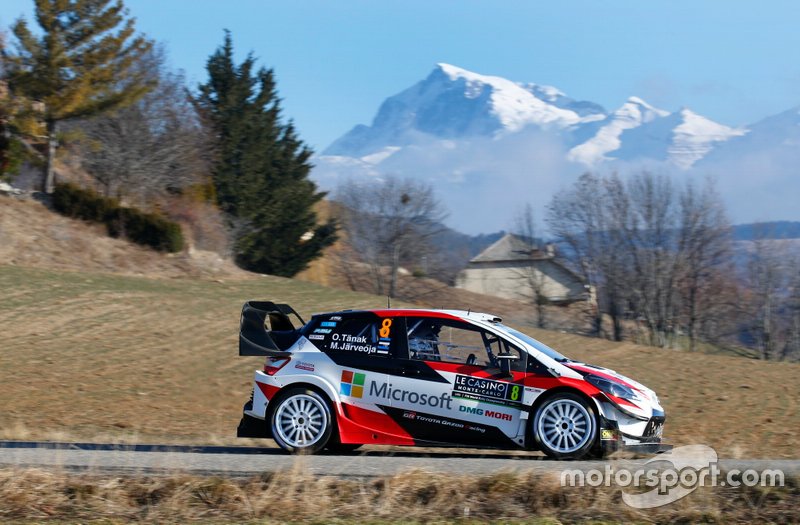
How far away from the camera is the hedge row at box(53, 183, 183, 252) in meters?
42.6

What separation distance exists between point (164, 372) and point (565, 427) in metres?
13.3

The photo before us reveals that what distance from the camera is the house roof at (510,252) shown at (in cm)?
7506

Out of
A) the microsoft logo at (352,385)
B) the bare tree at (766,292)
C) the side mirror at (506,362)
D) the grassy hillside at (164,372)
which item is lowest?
the grassy hillside at (164,372)

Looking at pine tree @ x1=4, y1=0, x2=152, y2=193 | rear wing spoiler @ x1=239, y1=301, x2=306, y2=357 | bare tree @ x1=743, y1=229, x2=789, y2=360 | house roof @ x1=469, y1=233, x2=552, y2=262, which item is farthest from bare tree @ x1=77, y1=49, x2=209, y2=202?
bare tree @ x1=743, y1=229, x2=789, y2=360

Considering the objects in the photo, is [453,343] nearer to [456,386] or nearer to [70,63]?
[456,386]

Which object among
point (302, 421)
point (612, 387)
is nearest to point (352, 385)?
point (302, 421)

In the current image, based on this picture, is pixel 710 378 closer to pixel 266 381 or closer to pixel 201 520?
pixel 266 381

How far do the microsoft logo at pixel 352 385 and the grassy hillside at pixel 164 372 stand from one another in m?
3.22

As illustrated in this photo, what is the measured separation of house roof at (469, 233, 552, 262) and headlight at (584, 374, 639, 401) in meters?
62.9

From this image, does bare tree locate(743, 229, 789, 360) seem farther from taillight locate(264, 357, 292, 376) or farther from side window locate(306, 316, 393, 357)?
taillight locate(264, 357, 292, 376)

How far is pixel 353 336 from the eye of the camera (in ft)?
35.4

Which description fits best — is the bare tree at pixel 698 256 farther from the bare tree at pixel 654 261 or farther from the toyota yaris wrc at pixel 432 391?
the toyota yaris wrc at pixel 432 391

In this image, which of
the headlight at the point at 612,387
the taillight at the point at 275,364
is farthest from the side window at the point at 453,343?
the taillight at the point at 275,364

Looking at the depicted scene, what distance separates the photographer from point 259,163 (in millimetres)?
57062
